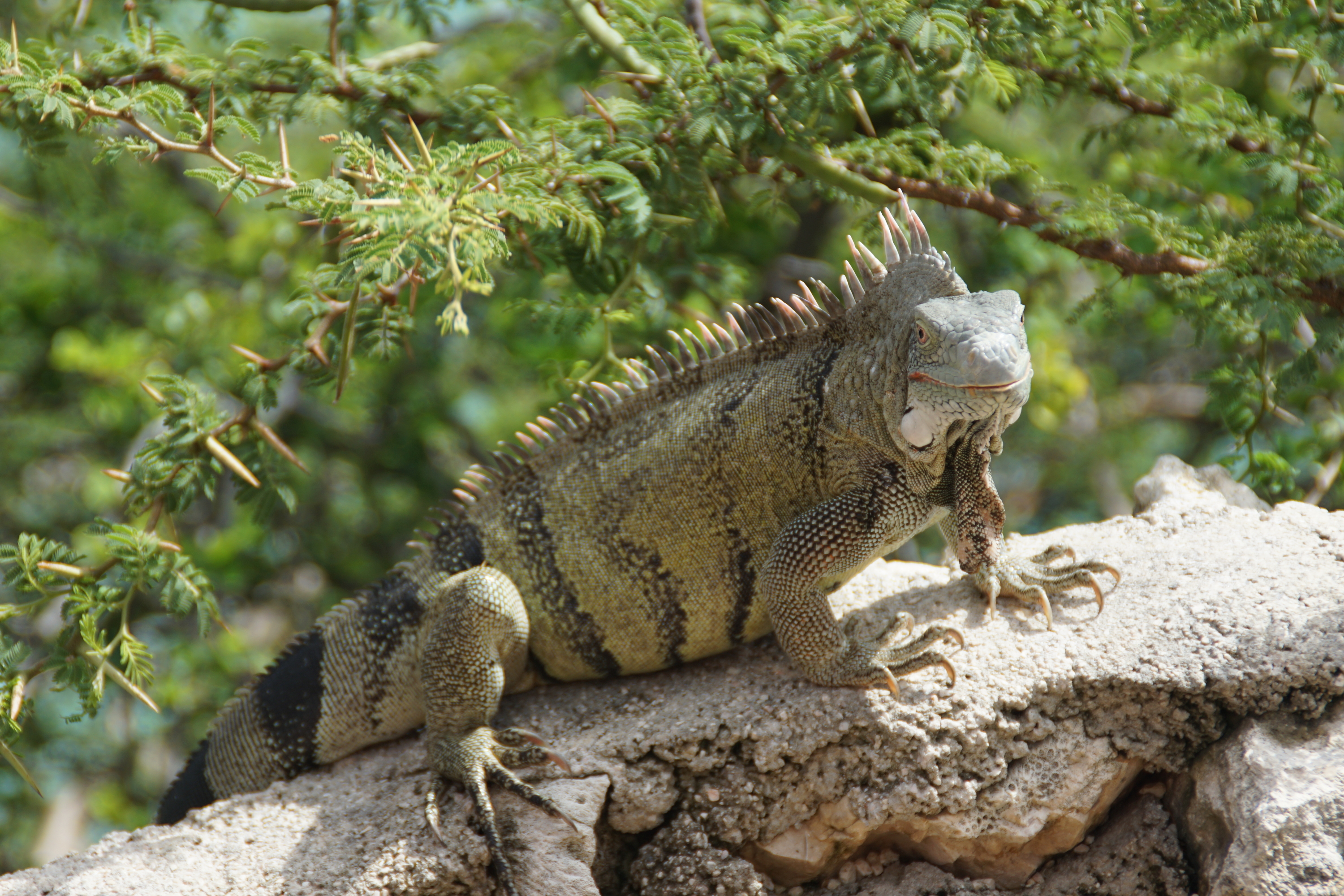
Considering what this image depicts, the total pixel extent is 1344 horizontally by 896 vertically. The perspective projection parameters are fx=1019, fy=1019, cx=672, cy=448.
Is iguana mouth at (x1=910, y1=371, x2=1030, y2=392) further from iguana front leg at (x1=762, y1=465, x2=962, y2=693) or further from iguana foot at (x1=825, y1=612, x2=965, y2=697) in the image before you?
iguana foot at (x1=825, y1=612, x2=965, y2=697)

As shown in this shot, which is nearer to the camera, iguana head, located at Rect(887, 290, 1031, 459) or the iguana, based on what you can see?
iguana head, located at Rect(887, 290, 1031, 459)

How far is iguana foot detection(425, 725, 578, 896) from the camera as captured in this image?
3.55 meters

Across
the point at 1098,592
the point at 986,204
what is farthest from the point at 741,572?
the point at 986,204

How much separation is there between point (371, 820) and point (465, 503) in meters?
1.32

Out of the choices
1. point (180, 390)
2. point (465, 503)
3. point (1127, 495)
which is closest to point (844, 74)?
point (465, 503)

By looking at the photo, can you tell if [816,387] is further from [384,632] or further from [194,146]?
[194,146]

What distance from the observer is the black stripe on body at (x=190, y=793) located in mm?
4418

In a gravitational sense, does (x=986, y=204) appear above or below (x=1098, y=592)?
above

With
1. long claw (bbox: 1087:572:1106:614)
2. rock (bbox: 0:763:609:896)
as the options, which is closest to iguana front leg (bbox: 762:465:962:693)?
long claw (bbox: 1087:572:1106:614)

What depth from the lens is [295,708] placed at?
425 centimetres

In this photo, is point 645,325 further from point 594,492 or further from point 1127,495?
point 1127,495

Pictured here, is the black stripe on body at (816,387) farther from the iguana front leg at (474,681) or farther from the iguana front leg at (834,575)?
the iguana front leg at (474,681)

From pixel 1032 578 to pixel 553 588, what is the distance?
6.23 ft

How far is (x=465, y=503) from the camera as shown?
14.5 ft
